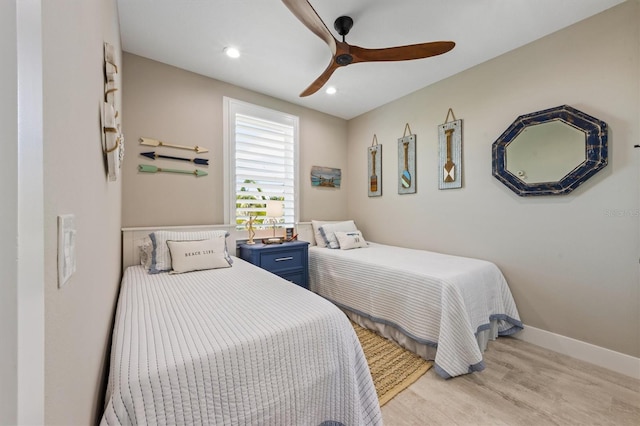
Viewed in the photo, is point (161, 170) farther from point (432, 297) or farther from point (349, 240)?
point (432, 297)

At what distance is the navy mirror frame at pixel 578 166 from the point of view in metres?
2.00

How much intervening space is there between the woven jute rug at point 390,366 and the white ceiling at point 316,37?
9.17 ft

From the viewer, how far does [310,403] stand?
1163 millimetres

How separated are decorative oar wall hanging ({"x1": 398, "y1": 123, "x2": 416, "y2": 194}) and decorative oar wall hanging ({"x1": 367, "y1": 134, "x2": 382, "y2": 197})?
0.35 metres

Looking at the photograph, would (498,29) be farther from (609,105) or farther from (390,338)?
(390,338)

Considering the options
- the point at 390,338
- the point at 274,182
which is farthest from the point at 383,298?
the point at 274,182

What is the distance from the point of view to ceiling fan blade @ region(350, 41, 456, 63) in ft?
6.11

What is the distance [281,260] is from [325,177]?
5.32ft

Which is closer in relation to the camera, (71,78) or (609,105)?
(71,78)

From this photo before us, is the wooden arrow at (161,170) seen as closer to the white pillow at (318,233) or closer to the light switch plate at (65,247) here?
the white pillow at (318,233)

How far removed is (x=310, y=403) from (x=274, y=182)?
2.70 metres

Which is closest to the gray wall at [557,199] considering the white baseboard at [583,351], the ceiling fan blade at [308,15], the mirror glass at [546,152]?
the white baseboard at [583,351]

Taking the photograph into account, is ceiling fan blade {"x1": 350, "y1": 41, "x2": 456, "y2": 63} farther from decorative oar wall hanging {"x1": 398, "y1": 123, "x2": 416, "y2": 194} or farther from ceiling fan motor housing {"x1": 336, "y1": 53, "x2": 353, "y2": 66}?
decorative oar wall hanging {"x1": 398, "y1": 123, "x2": 416, "y2": 194}

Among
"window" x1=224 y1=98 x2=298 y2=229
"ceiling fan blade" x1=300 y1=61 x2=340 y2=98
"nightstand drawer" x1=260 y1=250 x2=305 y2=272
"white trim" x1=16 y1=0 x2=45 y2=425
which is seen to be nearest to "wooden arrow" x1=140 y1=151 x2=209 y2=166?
"window" x1=224 y1=98 x2=298 y2=229
